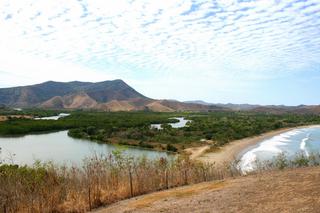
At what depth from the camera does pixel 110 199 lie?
1125cm

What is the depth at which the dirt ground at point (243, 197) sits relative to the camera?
838 cm

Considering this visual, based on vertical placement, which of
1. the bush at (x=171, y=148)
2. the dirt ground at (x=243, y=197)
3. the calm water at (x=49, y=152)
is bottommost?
the bush at (x=171, y=148)

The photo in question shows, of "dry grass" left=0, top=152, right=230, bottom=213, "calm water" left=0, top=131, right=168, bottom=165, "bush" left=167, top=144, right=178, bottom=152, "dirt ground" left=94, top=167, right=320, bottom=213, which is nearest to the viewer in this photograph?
"dirt ground" left=94, top=167, right=320, bottom=213

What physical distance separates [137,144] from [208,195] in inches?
1462

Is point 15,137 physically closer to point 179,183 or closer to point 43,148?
point 43,148

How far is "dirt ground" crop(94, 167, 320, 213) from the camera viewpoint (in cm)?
838

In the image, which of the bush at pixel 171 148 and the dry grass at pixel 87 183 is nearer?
the dry grass at pixel 87 183

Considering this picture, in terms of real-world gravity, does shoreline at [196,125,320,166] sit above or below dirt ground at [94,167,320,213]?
below

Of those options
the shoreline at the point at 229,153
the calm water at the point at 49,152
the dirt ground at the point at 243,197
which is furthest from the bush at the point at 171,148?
the dirt ground at the point at 243,197

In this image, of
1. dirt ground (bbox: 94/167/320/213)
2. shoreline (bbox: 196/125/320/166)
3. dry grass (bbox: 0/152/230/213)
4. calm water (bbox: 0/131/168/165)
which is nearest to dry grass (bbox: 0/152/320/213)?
dry grass (bbox: 0/152/230/213)

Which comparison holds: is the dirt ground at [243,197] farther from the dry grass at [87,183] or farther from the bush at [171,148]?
the bush at [171,148]

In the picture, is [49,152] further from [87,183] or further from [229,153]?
[87,183]

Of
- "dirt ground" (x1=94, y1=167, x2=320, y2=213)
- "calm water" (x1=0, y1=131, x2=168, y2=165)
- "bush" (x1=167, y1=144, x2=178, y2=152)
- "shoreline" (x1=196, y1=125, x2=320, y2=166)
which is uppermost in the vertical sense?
"dirt ground" (x1=94, y1=167, x2=320, y2=213)

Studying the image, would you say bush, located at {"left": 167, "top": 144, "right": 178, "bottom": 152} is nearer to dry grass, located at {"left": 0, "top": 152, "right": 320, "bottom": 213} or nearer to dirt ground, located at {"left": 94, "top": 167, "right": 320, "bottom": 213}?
dry grass, located at {"left": 0, "top": 152, "right": 320, "bottom": 213}
